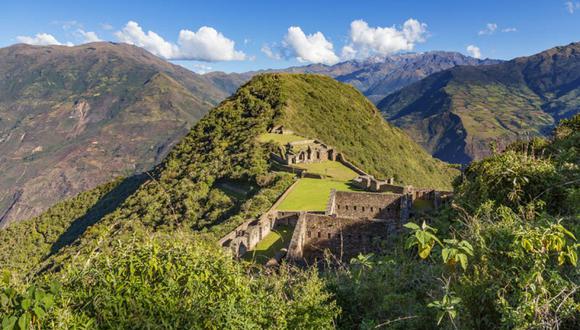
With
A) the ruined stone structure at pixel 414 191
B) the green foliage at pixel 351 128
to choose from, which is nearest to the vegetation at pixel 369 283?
the ruined stone structure at pixel 414 191

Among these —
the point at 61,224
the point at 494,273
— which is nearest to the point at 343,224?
the point at 494,273

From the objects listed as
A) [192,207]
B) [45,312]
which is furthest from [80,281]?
[192,207]

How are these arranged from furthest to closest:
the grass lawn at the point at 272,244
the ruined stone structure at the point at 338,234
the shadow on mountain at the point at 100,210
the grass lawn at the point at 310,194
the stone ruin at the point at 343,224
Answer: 1. the shadow on mountain at the point at 100,210
2. the grass lawn at the point at 310,194
3. the grass lawn at the point at 272,244
4. the stone ruin at the point at 343,224
5. the ruined stone structure at the point at 338,234

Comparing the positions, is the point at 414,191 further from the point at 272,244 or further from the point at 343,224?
the point at 272,244

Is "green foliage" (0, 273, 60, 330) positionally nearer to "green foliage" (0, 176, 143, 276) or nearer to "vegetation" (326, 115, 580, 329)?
"vegetation" (326, 115, 580, 329)

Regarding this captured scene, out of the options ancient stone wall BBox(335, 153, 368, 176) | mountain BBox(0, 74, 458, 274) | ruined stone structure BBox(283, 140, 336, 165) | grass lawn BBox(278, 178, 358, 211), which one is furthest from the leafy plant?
ruined stone structure BBox(283, 140, 336, 165)

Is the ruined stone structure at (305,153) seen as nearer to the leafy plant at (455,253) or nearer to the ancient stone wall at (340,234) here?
the ancient stone wall at (340,234)

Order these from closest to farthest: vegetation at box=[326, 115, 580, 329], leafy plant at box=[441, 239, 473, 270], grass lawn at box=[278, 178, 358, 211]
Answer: vegetation at box=[326, 115, 580, 329] < leafy plant at box=[441, 239, 473, 270] < grass lawn at box=[278, 178, 358, 211]
